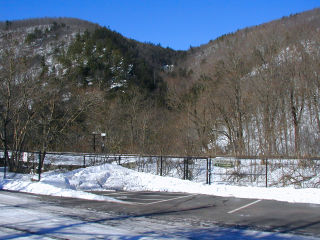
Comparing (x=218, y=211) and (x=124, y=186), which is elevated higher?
(x=124, y=186)

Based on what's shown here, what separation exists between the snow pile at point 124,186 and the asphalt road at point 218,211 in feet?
2.47

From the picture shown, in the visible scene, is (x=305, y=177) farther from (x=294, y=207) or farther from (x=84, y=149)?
(x=84, y=149)

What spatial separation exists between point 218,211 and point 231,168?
917 cm

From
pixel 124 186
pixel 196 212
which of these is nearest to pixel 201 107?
pixel 124 186

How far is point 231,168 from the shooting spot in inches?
771

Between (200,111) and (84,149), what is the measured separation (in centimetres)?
1357

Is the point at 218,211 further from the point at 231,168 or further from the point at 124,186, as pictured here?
the point at 231,168

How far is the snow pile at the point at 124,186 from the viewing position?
13.3 metres

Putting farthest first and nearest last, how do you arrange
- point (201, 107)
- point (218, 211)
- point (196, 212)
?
point (201, 107)
point (218, 211)
point (196, 212)

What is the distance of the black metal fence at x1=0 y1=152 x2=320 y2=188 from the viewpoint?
17469 mm

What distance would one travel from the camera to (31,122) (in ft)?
76.4

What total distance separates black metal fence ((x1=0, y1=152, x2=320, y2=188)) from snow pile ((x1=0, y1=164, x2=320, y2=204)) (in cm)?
224

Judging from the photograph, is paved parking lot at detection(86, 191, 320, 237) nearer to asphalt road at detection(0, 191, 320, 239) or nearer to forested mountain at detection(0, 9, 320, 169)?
asphalt road at detection(0, 191, 320, 239)

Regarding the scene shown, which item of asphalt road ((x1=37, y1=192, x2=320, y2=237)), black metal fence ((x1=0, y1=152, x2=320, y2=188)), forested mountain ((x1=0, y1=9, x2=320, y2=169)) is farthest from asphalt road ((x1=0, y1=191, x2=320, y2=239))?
forested mountain ((x1=0, y1=9, x2=320, y2=169))
